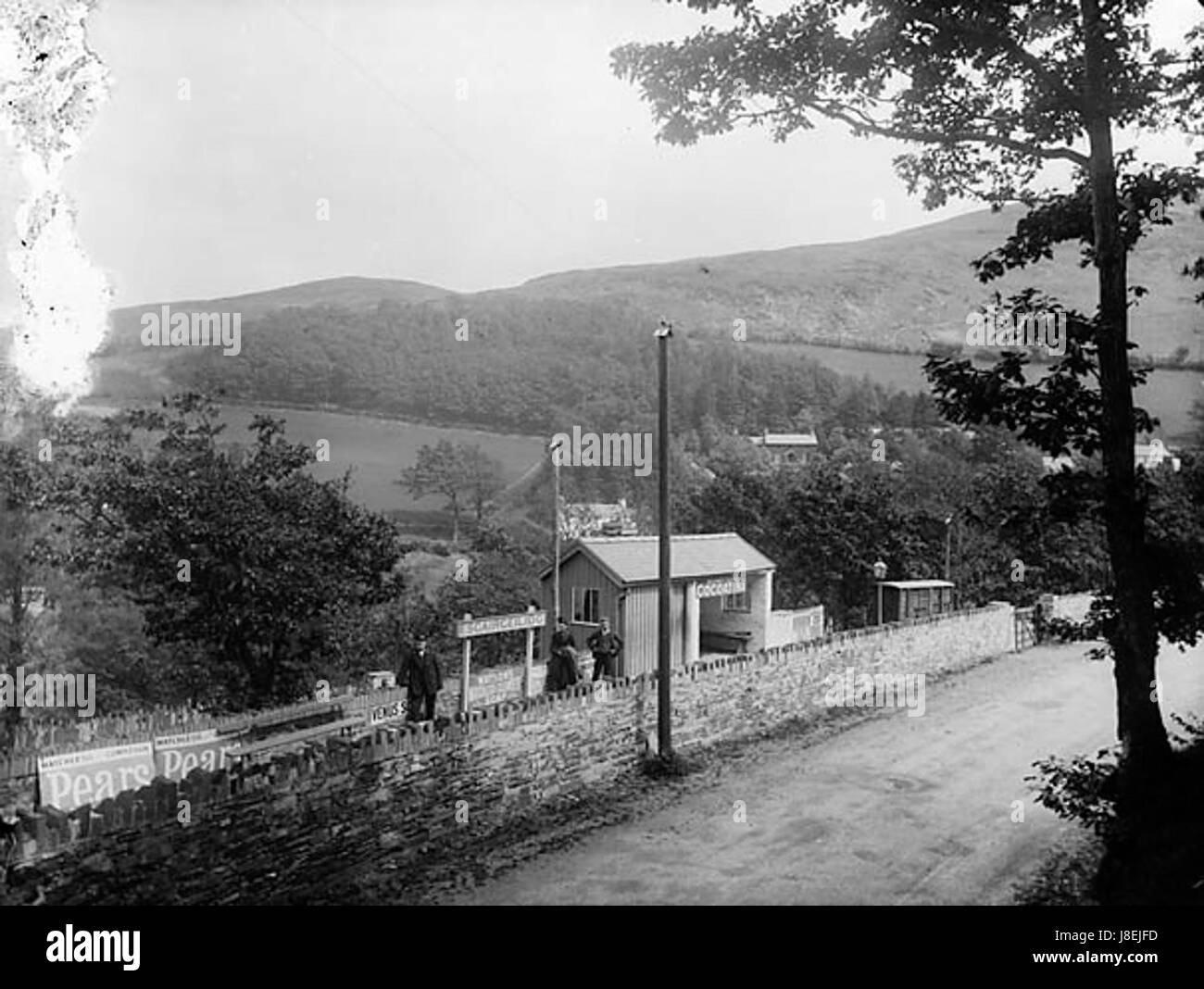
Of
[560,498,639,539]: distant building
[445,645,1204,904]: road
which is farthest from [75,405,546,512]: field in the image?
[445,645,1204,904]: road

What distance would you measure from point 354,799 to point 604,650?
2.96 m

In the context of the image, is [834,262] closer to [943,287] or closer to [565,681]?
[943,287]

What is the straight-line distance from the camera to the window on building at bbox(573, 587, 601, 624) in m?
8.01

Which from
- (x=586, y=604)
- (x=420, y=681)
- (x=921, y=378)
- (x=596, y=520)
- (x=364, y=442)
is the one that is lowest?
(x=420, y=681)

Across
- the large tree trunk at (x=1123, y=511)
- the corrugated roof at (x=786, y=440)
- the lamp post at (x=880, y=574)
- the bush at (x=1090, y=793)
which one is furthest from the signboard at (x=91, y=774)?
the lamp post at (x=880, y=574)

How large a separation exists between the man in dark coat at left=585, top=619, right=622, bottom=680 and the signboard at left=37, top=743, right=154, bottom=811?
3466 mm

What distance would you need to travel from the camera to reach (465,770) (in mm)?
5691

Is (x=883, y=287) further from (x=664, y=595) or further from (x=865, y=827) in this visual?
(x=865, y=827)

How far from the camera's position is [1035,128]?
4.64 m

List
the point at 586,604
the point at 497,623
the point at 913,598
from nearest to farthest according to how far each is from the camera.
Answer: the point at 497,623 → the point at 586,604 → the point at 913,598

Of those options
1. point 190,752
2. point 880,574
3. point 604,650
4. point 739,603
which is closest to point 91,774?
point 190,752

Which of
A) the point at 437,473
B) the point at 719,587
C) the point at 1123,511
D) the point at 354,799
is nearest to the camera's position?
the point at 1123,511

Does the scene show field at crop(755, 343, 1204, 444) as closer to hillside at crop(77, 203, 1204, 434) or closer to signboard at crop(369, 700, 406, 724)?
hillside at crop(77, 203, 1204, 434)

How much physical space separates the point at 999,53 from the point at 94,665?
6252 mm
